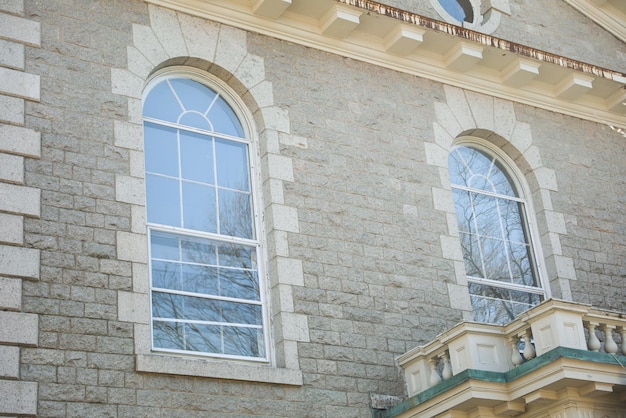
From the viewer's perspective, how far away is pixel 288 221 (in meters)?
11.0

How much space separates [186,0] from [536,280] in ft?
17.3

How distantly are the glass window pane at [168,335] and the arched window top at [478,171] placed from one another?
172 inches

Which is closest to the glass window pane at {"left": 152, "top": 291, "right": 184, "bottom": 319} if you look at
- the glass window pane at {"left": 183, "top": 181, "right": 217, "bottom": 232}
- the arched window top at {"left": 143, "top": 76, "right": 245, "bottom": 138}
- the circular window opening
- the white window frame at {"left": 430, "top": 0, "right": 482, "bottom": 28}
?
the glass window pane at {"left": 183, "top": 181, "right": 217, "bottom": 232}

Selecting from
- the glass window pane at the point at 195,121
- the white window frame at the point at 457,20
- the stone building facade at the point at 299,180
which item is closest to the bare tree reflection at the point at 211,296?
the stone building facade at the point at 299,180

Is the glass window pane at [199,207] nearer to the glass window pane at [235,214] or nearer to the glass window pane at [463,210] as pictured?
the glass window pane at [235,214]

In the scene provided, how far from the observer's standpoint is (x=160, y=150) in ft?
35.9

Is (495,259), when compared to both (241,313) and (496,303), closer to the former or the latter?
(496,303)

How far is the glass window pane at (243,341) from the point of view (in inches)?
406

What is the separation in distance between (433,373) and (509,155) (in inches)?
166

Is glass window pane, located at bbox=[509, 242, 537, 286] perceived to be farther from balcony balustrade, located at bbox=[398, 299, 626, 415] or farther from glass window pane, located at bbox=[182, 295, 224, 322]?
glass window pane, located at bbox=[182, 295, 224, 322]

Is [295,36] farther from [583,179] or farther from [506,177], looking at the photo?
[583,179]

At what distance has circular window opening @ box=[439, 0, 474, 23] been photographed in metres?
13.9

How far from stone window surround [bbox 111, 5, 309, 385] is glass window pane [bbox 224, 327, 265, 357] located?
4.7 inches

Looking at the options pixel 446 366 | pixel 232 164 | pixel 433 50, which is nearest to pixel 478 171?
pixel 433 50
